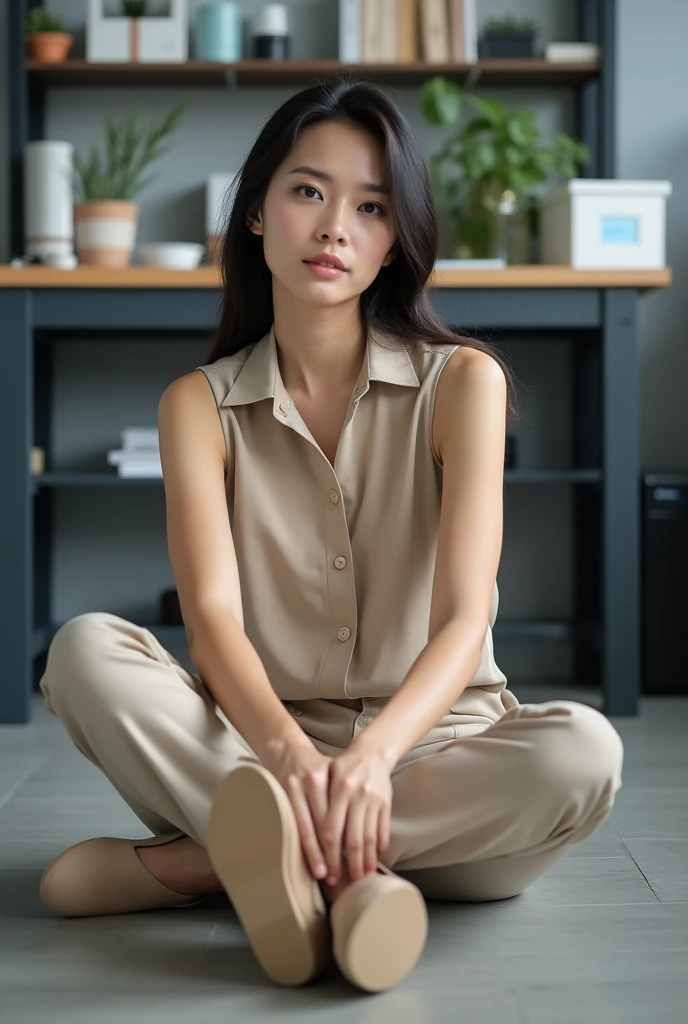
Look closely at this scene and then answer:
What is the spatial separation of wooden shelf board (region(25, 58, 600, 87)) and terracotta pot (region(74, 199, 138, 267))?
369mm

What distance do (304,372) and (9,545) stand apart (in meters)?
1.26

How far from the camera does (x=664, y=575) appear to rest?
3.08 meters

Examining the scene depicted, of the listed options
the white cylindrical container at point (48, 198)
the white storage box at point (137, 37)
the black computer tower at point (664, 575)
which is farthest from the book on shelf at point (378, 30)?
the black computer tower at point (664, 575)

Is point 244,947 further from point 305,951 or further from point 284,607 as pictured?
point 284,607

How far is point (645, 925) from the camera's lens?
1.49m

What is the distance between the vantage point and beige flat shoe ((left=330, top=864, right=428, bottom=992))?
1.19 metres

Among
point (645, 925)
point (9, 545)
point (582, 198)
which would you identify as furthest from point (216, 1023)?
point (582, 198)

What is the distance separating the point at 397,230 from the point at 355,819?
76 cm

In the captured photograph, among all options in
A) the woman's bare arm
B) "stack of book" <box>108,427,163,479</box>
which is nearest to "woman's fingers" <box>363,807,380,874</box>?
the woman's bare arm

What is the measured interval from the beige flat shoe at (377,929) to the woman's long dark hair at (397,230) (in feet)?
2.49

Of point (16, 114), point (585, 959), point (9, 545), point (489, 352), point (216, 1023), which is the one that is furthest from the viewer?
point (16, 114)

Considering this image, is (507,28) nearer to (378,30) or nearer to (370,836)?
(378,30)

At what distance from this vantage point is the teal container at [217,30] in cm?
316

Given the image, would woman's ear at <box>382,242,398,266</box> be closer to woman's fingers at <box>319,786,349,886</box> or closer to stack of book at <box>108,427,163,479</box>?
woman's fingers at <box>319,786,349,886</box>
